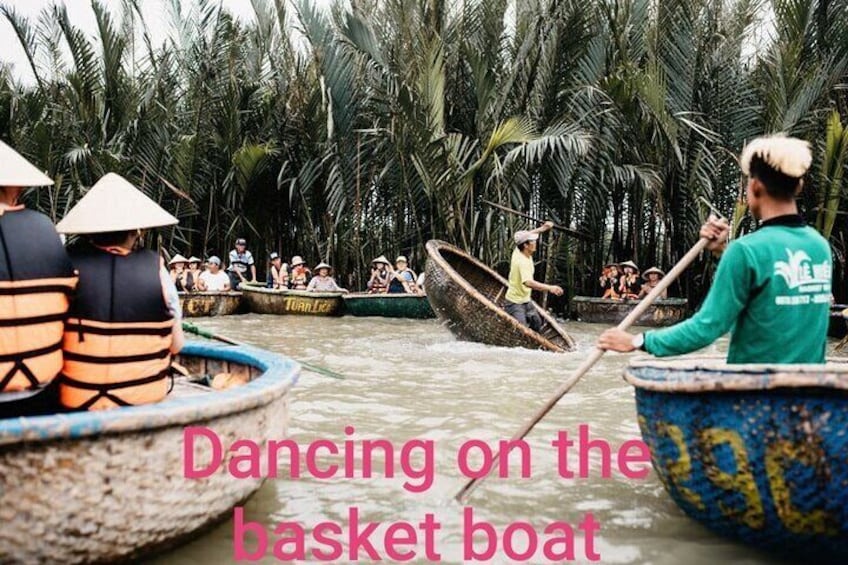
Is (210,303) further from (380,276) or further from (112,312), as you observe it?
(112,312)

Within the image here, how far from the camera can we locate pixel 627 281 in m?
13.0

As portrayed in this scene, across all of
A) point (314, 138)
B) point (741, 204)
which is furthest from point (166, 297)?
point (314, 138)

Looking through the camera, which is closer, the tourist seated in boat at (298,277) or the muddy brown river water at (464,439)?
the muddy brown river water at (464,439)

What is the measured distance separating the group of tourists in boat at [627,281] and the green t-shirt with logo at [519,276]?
13.3ft

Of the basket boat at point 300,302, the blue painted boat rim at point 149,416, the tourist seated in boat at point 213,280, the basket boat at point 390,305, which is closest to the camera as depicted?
the blue painted boat rim at point 149,416

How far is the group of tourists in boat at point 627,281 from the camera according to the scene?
1264 centimetres

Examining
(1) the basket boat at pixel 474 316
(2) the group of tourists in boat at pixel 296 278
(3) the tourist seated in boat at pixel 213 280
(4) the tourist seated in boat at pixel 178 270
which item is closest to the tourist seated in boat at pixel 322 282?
(2) the group of tourists in boat at pixel 296 278

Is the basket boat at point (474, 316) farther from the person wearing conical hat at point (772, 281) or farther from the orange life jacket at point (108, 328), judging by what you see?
the orange life jacket at point (108, 328)

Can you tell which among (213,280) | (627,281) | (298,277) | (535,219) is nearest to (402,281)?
(298,277)

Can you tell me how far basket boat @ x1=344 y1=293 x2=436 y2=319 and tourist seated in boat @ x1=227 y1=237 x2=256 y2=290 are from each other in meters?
2.82

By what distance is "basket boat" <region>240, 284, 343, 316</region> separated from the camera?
1296 cm

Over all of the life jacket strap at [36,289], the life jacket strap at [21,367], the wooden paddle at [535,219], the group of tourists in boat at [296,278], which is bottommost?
the life jacket strap at [21,367]

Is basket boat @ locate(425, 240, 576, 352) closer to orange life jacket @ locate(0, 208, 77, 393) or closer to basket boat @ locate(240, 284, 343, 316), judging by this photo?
basket boat @ locate(240, 284, 343, 316)

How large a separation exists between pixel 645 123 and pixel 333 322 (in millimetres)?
5260
